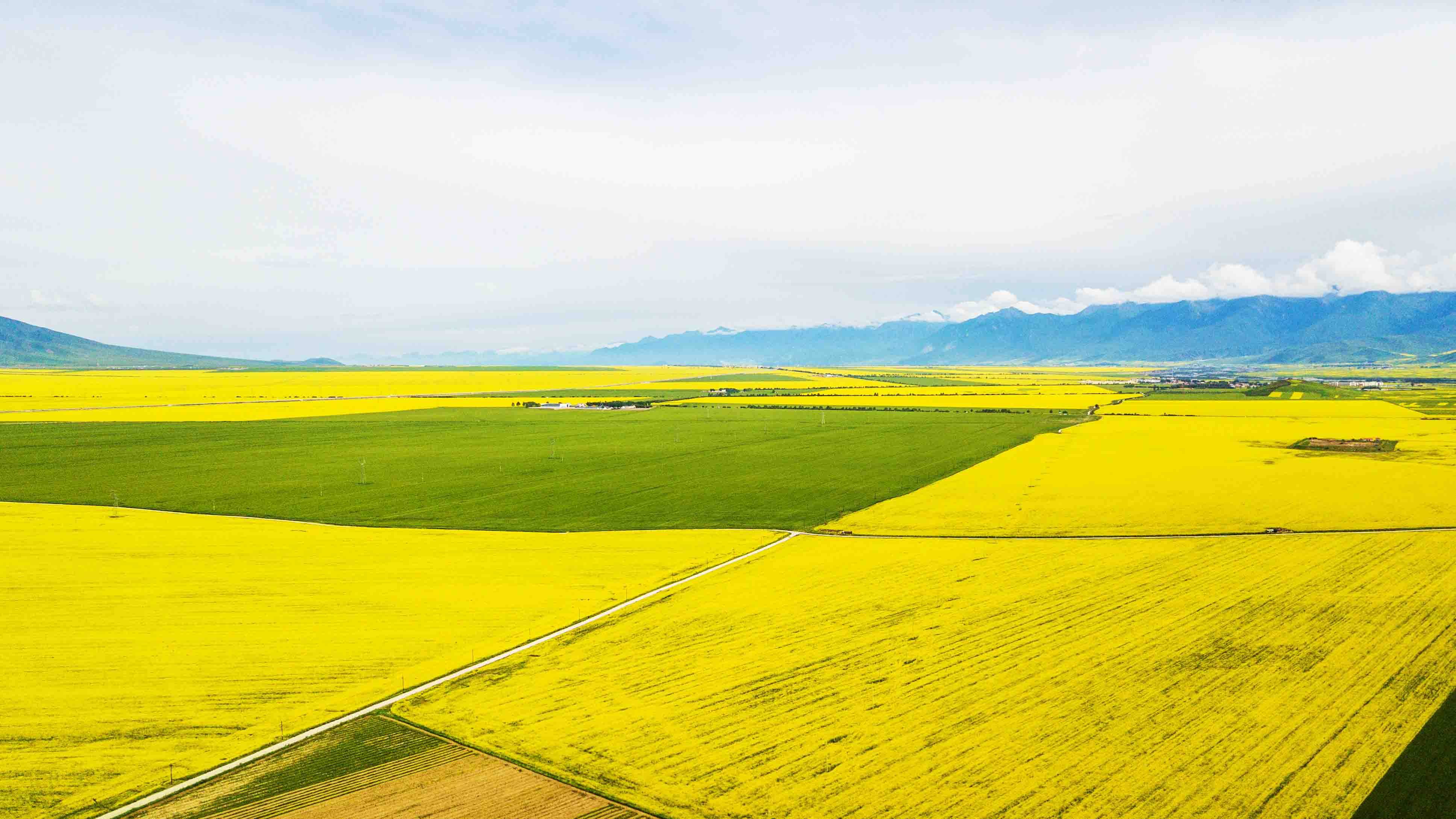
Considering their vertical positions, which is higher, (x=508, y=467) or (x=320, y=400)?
(x=320, y=400)

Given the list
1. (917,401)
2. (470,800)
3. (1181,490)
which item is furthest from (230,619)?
(917,401)

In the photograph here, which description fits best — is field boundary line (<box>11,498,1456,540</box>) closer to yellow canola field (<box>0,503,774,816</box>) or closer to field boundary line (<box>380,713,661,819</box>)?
yellow canola field (<box>0,503,774,816</box>)

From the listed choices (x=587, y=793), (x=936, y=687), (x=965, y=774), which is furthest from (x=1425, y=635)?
(x=587, y=793)

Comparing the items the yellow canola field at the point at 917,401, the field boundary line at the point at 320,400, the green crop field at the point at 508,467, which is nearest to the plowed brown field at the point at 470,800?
the green crop field at the point at 508,467

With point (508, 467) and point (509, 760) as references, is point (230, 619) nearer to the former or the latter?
point (509, 760)

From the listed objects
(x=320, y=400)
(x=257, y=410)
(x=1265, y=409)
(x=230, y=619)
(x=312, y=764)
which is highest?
(x=320, y=400)

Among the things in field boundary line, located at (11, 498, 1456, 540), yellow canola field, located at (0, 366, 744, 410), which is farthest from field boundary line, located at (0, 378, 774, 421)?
field boundary line, located at (11, 498, 1456, 540)
